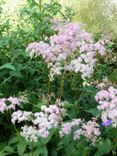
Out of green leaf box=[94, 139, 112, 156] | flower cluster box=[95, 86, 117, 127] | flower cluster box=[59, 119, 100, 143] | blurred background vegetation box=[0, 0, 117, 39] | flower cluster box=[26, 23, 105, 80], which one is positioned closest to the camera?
flower cluster box=[95, 86, 117, 127]

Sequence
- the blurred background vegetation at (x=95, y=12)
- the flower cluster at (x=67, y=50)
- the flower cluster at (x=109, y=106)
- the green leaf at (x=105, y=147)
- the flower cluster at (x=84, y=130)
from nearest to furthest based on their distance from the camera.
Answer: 1. the flower cluster at (x=109, y=106)
2. the flower cluster at (x=84, y=130)
3. the green leaf at (x=105, y=147)
4. the flower cluster at (x=67, y=50)
5. the blurred background vegetation at (x=95, y=12)

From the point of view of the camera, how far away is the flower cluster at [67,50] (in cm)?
222

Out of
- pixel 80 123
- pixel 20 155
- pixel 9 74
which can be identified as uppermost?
pixel 9 74

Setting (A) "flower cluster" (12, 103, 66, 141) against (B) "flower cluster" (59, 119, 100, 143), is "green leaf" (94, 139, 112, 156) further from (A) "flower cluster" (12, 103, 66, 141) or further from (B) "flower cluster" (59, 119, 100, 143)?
(A) "flower cluster" (12, 103, 66, 141)

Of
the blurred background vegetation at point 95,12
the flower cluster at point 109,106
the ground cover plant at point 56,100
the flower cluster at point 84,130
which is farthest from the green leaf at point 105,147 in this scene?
the blurred background vegetation at point 95,12

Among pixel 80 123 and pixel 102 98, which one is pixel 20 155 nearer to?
pixel 80 123

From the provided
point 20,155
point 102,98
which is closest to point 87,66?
point 102,98

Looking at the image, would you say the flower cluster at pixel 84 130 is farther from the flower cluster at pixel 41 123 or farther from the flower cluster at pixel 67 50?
the flower cluster at pixel 67 50

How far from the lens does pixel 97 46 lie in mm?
2305

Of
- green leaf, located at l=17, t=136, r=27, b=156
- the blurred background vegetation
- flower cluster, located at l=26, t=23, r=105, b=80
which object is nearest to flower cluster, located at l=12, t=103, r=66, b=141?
green leaf, located at l=17, t=136, r=27, b=156

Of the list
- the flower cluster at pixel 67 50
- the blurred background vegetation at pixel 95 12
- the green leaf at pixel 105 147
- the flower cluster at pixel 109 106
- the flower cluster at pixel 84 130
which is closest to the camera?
the flower cluster at pixel 109 106

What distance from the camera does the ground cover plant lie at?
1.98 m

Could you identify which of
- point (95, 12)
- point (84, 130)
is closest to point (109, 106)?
point (84, 130)

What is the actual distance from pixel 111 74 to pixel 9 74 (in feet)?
3.47
